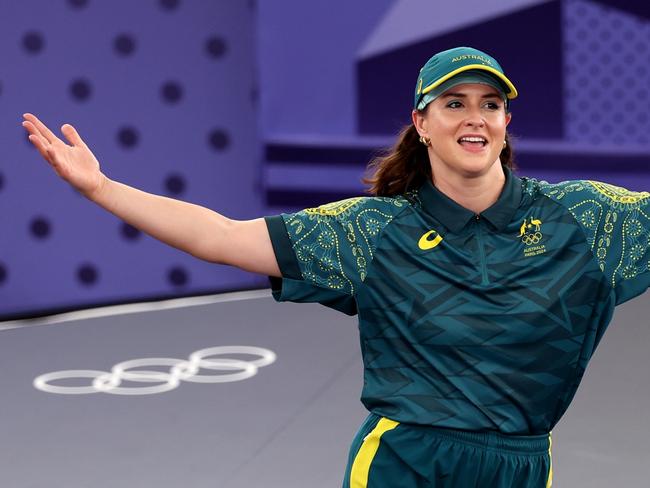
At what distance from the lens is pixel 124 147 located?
27.6 ft

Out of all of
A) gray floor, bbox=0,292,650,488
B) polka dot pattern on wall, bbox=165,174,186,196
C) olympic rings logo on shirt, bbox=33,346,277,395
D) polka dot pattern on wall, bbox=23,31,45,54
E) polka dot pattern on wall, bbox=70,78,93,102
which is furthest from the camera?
polka dot pattern on wall, bbox=165,174,186,196

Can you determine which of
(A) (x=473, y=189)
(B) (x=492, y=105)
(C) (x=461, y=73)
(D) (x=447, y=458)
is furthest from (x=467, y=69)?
(D) (x=447, y=458)

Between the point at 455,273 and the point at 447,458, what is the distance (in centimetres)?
43

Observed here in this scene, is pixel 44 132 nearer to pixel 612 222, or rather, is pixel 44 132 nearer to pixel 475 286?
pixel 475 286

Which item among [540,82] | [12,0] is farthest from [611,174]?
[12,0]

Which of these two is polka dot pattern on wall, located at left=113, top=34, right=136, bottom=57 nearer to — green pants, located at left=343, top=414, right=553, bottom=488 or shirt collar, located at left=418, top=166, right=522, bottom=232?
shirt collar, located at left=418, top=166, right=522, bottom=232

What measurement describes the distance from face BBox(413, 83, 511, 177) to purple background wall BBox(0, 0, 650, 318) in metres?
6.00

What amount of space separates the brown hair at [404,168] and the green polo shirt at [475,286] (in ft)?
0.23

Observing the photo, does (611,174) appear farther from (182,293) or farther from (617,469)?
(617,469)

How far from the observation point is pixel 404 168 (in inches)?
109

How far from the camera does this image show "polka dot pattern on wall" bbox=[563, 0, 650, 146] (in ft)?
31.0

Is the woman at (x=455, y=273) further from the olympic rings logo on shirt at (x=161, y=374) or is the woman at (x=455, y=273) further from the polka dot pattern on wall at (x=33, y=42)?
the polka dot pattern on wall at (x=33, y=42)

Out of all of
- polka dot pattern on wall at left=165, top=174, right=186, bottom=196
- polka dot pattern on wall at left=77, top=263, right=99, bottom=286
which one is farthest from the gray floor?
polka dot pattern on wall at left=165, top=174, right=186, bottom=196

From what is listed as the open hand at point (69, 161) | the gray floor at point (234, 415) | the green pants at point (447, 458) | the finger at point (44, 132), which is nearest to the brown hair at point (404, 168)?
the green pants at point (447, 458)
